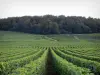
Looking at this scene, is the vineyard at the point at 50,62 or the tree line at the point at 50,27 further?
the tree line at the point at 50,27

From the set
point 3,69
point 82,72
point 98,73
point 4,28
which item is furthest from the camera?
point 4,28

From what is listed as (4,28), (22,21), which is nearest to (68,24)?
(22,21)

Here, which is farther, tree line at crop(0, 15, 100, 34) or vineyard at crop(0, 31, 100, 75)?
tree line at crop(0, 15, 100, 34)

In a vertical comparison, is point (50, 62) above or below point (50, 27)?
below

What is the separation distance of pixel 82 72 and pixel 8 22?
171m

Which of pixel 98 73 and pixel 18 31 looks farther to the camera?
pixel 18 31

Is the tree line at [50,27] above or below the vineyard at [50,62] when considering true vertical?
above

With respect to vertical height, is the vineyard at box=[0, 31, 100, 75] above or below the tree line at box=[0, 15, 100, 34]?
below

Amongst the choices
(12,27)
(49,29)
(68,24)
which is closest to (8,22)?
(12,27)

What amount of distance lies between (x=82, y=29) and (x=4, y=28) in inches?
2225

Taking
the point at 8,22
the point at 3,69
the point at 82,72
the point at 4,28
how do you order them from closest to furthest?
the point at 82,72
the point at 3,69
the point at 4,28
the point at 8,22

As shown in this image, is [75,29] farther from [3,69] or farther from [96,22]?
[3,69]

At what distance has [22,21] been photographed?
188375mm

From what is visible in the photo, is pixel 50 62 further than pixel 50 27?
No
